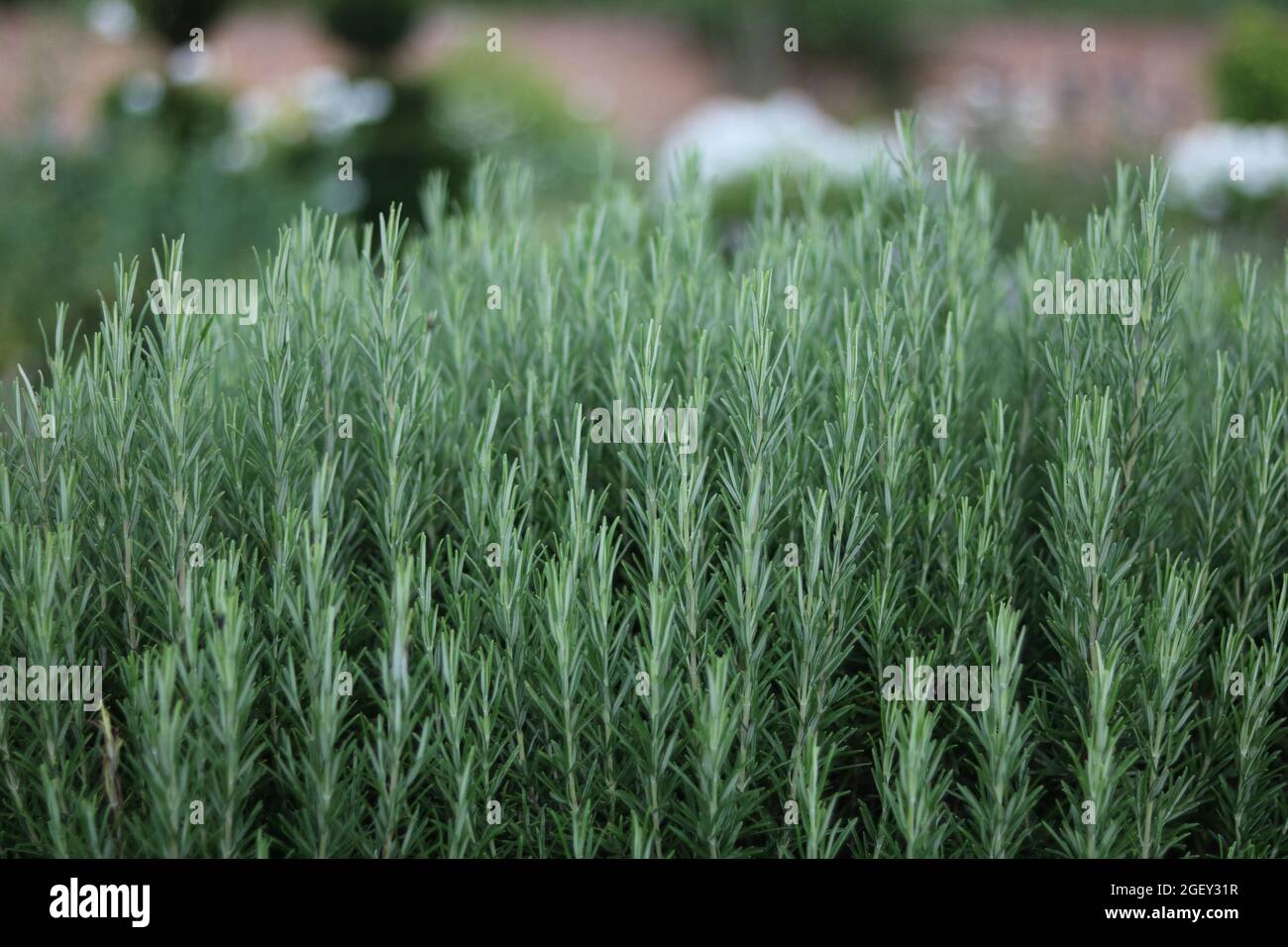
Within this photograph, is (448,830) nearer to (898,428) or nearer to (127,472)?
(127,472)

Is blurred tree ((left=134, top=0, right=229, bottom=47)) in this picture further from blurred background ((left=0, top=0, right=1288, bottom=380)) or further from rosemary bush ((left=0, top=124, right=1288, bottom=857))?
rosemary bush ((left=0, top=124, right=1288, bottom=857))

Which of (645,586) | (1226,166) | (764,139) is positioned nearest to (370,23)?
(764,139)

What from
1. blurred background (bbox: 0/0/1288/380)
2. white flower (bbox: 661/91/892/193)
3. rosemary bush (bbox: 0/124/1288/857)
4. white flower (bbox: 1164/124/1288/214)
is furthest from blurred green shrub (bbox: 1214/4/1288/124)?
rosemary bush (bbox: 0/124/1288/857)

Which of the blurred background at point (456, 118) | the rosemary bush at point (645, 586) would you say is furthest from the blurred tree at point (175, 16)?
the rosemary bush at point (645, 586)

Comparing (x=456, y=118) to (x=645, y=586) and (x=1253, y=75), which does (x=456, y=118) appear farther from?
(x=645, y=586)

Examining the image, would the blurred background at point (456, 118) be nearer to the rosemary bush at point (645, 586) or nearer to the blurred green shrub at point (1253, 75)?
Answer: the blurred green shrub at point (1253, 75)

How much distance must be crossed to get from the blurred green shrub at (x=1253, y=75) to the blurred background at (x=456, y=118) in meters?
0.02

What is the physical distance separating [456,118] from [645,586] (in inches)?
567

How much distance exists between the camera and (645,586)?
87.9 inches

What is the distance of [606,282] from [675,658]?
100cm

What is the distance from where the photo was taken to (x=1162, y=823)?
6.91 ft

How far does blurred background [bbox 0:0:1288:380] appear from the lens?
10250mm

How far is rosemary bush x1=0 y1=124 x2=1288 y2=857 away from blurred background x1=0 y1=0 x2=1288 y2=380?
2.96 feet

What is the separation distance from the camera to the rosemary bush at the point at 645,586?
2031 millimetres
